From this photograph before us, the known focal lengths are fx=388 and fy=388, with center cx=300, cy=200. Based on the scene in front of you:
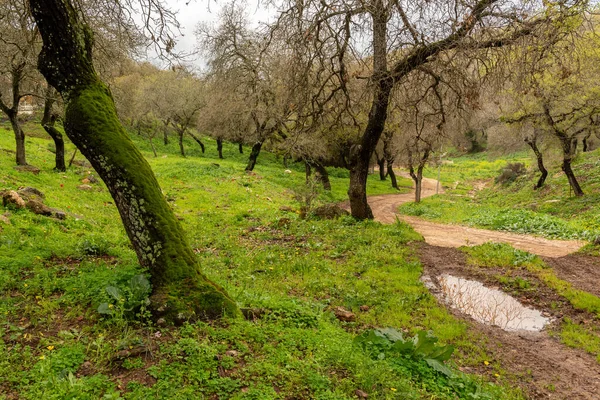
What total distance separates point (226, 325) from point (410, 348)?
2.34 m

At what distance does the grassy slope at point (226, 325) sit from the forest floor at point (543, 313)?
1.52 ft

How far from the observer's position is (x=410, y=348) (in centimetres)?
494

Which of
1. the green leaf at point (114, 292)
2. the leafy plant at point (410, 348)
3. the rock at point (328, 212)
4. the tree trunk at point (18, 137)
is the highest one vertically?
the tree trunk at point (18, 137)

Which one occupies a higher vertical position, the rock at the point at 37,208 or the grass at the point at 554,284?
the rock at the point at 37,208

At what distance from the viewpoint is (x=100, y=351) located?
13.0 feet

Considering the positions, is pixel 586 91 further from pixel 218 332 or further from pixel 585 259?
pixel 218 332

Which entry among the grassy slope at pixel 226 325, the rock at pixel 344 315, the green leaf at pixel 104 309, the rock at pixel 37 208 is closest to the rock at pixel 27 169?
the grassy slope at pixel 226 325

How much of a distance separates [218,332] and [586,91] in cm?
1866

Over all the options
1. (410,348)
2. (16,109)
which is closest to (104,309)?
(410,348)

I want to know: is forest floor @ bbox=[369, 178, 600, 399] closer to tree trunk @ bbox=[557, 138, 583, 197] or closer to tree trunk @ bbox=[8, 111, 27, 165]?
tree trunk @ bbox=[557, 138, 583, 197]

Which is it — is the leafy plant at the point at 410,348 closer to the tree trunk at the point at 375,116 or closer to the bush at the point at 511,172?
the tree trunk at the point at 375,116

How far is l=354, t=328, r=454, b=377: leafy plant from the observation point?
486 cm

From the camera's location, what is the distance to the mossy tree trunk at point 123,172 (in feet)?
16.0

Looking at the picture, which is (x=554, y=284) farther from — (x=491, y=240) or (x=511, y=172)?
(x=511, y=172)
